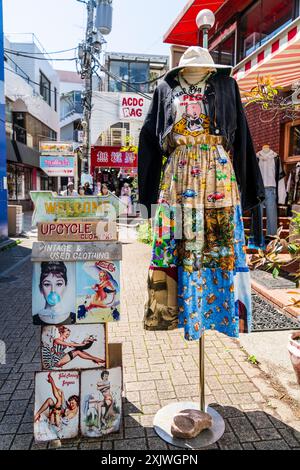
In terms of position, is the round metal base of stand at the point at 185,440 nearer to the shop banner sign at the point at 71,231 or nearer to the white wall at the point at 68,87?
the shop banner sign at the point at 71,231

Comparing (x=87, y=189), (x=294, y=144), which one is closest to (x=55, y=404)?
(x=294, y=144)

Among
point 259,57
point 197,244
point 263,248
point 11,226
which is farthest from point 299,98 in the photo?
point 11,226

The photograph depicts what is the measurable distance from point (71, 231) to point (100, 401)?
103cm

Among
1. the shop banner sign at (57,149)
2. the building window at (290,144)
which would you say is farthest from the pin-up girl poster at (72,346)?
the shop banner sign at (57,149)

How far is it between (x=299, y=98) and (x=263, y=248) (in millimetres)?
2243

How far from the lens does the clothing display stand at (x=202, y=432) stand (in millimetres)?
2041

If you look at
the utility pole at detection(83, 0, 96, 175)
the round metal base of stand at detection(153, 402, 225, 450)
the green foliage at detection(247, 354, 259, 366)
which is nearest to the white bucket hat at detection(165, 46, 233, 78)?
the round metal base of stand at detection(153, 402, 225, 450)

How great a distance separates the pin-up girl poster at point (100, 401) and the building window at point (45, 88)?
2479 centimetres

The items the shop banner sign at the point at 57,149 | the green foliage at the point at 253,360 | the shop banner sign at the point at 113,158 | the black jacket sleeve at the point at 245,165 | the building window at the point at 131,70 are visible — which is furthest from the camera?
the building window at the point at 131,70

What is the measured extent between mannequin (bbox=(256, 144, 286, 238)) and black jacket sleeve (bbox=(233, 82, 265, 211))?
4.70 meters

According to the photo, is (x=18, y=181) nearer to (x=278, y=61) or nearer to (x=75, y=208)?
(x=278, y=61)

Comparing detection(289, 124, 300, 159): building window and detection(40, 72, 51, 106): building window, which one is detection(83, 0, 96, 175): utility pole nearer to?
detection(289, 124, 300, 159): building window

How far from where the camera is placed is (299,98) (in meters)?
3.91

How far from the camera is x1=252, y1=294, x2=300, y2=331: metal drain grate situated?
3701mm
